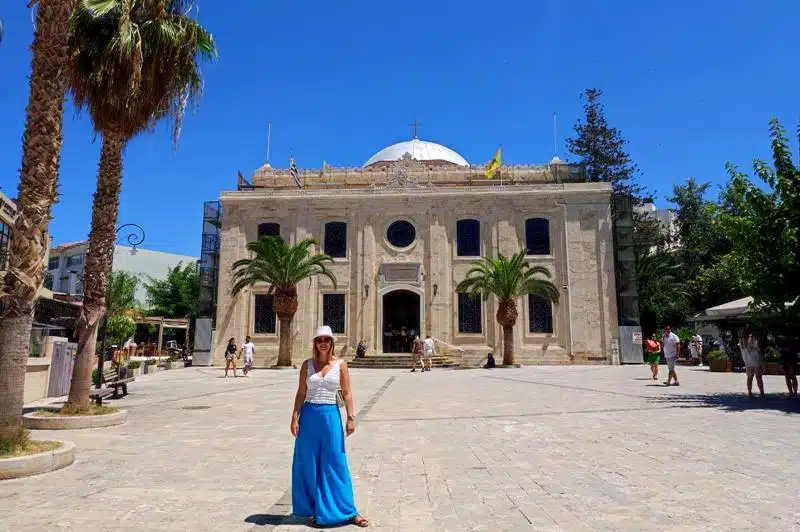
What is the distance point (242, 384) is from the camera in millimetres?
17453

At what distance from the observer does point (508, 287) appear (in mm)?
25531

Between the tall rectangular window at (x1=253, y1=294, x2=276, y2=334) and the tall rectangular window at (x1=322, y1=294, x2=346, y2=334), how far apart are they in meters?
2.71

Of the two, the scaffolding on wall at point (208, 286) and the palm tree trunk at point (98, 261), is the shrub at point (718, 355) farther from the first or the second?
the scaffolding on wall at point (208, 286)

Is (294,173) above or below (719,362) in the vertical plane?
above

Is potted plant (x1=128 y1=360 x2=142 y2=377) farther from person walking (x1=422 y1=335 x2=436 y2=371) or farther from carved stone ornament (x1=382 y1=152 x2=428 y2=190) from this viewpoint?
carved stone ornament (x1=382 y1=152 x2=428 y2=190)

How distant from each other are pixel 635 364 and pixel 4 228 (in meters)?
26.7

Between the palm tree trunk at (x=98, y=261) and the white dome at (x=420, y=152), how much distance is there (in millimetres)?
27890

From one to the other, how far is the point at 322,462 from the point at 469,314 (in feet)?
83.1

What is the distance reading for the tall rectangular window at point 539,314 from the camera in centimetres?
2864

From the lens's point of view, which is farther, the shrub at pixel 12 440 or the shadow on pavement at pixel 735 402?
the shadow on pavement at pixel 735 402

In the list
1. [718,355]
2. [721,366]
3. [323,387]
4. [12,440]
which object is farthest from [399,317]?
[323,387]

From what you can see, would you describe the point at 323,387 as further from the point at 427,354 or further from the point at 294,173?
the point at 294,173

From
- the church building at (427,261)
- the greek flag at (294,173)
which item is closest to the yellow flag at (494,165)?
the church building at (427,261)

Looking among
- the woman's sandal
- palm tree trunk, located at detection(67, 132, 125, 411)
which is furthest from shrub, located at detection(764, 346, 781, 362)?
palm tree trunk, located at detection(67, 132, 125, 411)
